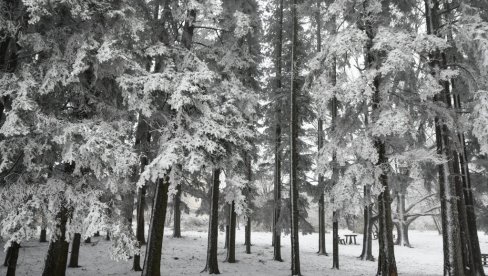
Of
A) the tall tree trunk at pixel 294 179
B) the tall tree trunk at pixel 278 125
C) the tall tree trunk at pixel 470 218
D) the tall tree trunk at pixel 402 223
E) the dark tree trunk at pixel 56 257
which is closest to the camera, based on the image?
the dark tree trunk at pixel 56 257

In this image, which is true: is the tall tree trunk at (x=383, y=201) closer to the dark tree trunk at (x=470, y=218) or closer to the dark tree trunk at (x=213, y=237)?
the dark tree trunk at (x=470, y=218)

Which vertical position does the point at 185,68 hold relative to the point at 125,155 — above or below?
above

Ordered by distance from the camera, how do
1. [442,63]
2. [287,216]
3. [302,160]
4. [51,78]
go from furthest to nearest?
[302,160]
[287,216]
[442,63]
[51,78]

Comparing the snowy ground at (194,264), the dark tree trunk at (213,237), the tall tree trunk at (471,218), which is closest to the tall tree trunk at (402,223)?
the snowy ground at (194,264)

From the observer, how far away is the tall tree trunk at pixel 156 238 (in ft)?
31.5

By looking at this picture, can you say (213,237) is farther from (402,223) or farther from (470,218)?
(402,223)

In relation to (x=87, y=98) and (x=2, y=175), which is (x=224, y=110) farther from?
(x=2, y=175)

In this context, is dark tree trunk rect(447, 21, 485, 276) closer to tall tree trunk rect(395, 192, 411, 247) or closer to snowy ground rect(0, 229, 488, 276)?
snowy ground rect(0, 229, 488, 276)

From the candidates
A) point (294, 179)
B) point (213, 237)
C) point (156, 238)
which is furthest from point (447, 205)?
point (156, 238)

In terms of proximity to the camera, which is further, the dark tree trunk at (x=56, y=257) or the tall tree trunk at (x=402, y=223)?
the tall tree trunk at (x=402, y=223)

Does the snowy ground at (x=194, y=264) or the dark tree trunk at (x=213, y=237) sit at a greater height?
the dark tree trunk at (x=213, y=237)

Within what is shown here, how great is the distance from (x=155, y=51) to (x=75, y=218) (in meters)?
4.92

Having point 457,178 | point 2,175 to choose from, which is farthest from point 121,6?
point 457,178

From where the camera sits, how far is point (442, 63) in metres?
10.6
